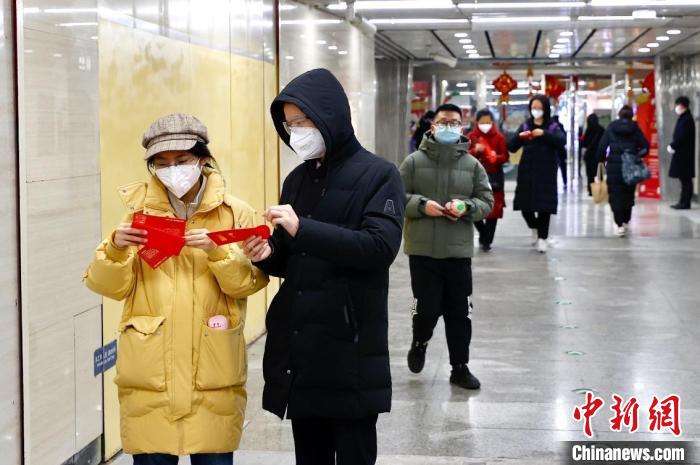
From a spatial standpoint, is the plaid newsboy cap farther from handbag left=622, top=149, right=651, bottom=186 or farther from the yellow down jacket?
handbag left=622, top=149, right=651, bottom=186

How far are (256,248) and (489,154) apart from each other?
34.2 ft

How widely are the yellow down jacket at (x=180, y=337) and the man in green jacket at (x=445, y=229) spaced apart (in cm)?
303

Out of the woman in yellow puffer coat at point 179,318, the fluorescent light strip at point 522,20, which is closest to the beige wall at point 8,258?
the woman in yellow puffer coat at point 179,318

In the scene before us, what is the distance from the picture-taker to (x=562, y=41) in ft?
62.6

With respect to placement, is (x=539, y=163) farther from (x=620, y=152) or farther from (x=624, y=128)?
(x=624, y=128)

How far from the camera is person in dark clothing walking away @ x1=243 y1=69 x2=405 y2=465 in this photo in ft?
12.5

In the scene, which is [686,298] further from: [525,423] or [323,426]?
[323,426]

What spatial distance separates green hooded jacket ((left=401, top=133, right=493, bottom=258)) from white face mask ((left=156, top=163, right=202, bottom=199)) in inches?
121

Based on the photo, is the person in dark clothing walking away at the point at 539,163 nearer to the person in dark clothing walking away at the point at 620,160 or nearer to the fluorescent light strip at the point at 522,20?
the fluorescent light strip at the point at 522,20

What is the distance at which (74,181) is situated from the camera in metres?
5.02

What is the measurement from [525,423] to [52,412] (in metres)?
2.66

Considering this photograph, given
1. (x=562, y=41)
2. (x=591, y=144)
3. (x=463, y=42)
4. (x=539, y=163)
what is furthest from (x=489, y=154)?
(x=591, y=144)

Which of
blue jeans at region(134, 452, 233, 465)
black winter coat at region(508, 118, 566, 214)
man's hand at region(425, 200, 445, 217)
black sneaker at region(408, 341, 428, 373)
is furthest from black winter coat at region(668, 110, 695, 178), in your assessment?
blue jeans at region(134, 452, 233, 465)

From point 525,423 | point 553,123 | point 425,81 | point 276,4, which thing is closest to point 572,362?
point 525,423
